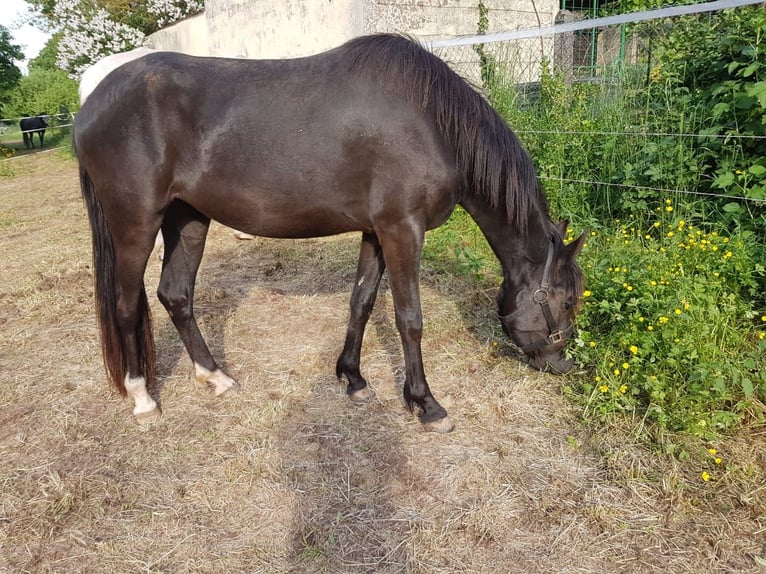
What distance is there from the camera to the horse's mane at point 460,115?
246 centimetres

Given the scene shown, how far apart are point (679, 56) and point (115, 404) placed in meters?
4.71

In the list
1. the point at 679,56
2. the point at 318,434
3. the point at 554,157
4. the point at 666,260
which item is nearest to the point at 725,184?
the point at 666,260

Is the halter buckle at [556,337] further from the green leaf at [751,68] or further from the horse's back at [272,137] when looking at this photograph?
the green leaf at [751,68]

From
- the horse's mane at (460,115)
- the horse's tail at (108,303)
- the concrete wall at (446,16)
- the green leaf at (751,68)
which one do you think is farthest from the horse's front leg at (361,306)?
the concrete wall at (446,16)

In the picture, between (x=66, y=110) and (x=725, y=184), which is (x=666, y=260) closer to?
(x=725, y=184)

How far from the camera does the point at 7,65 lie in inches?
777

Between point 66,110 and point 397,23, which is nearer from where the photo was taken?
point 397,23

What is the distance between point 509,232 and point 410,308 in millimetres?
677

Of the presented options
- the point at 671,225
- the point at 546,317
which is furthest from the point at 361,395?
the point at 671,225

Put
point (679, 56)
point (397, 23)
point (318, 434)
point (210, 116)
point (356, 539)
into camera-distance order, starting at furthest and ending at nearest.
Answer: point (397, 23), point (679, 56), point (318, 434), point (210, 116), point (356, 539)

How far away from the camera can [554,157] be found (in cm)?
487

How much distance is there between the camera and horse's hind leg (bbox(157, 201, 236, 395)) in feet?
9.98

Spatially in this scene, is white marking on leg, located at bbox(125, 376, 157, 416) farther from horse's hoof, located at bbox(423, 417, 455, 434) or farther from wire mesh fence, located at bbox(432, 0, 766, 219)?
wire mesh fence, located at bbox(432, 0, 766, 219)

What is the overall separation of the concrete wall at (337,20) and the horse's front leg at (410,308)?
487 cm
